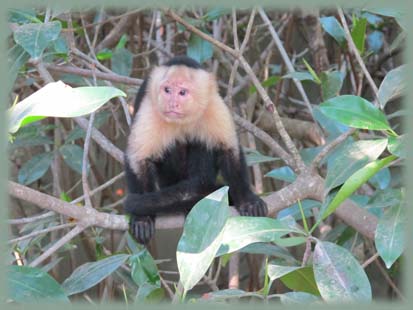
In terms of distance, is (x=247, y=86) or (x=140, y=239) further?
(x=247, y=86)

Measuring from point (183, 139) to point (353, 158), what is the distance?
0.89 m

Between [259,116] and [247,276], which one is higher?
[259,116]

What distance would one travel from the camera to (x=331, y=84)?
2.01 meters

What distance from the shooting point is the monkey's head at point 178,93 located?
6.49 feet

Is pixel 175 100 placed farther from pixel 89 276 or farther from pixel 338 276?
pixel 338 276

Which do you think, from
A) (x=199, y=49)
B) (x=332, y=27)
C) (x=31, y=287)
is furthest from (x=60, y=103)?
(x=199, y=49)

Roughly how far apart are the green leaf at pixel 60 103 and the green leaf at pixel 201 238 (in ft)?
0.76

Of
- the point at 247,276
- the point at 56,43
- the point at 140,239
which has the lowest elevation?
the point at 247,276

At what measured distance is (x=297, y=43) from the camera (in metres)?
3.29

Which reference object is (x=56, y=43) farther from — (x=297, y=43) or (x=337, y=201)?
(x=297, y=43)

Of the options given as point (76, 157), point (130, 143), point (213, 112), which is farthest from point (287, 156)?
point (76, 157)

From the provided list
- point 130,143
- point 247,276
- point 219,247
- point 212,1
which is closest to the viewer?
point 219,247

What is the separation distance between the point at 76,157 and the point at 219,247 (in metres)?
1.32

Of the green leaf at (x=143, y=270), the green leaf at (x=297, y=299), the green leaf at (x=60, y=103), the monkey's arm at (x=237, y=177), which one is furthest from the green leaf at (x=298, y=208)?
the green leaf at (x=60, y=103)
